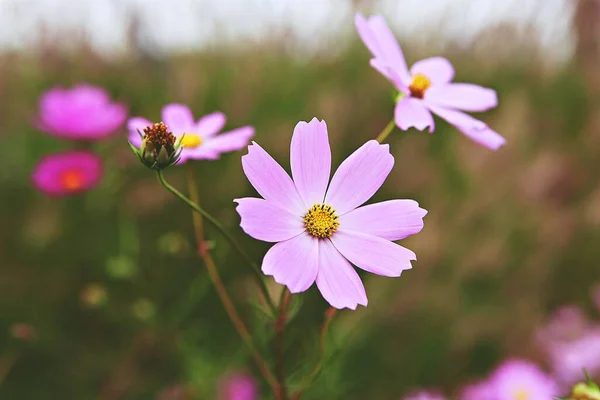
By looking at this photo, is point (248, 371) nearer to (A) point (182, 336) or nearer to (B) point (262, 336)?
(A) point (182, 336)

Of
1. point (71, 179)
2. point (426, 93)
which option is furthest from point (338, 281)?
point (71, 179)

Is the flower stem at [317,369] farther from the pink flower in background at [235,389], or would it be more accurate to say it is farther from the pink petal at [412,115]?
the pink flower in background at [235,389]

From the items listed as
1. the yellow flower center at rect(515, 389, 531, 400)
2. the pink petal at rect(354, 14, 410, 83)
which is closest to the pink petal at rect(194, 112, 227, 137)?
the pink petal at rect(354, 14, 410, 83)

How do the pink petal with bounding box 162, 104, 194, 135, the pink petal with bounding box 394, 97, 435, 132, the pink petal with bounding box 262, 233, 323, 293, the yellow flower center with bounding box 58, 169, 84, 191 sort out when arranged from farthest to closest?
the yellow flower center with bounding box 58, 169, 84, 191
the pink petal with bounding box 162, 104, 194, 135
the pink petal with bounding box 394, 97, 435, 132
the pink petal with bounding box 262, 233, 323, 293

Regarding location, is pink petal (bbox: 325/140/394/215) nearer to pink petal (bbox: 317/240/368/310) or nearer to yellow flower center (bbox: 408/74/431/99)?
pink petal (bbox: 317/240/368/310)

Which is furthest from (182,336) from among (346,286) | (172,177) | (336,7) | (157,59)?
(336,7)

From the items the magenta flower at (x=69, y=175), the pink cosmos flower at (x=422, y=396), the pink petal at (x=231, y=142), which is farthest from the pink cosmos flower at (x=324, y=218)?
the magenta flower at (x=69, y=175)
